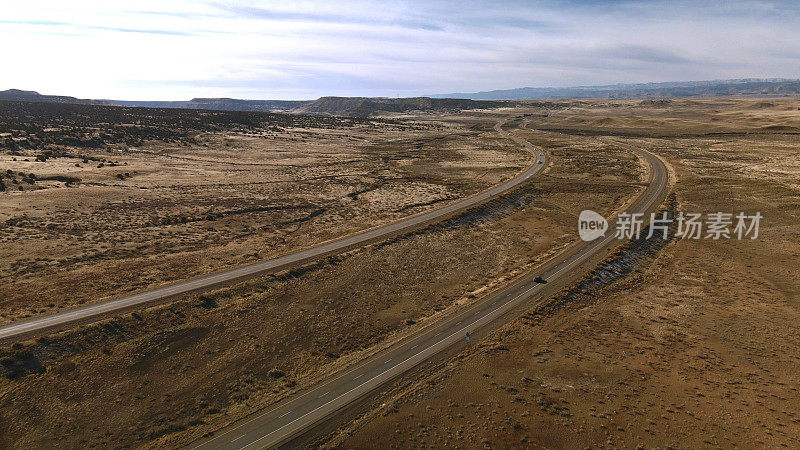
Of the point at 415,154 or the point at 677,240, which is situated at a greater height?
the point at 415,154

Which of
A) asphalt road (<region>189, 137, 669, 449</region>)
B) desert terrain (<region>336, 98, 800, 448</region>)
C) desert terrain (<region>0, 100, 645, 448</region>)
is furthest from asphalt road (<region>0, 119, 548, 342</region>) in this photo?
desert terrain (<region>336, 98, 800, 448</region>)

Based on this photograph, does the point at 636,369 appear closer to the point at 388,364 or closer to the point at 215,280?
the point at 388,364

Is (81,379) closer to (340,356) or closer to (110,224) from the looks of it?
(340,356)

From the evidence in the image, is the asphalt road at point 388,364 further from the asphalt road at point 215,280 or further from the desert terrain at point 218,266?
the asphalt road at point 215,280

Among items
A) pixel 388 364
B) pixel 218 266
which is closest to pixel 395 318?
pixel 388 364

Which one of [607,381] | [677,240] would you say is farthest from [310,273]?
[677,240]

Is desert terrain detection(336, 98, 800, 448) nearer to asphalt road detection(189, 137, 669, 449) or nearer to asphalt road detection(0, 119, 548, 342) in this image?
asphalt road detection(189, 137, 669, 449)
